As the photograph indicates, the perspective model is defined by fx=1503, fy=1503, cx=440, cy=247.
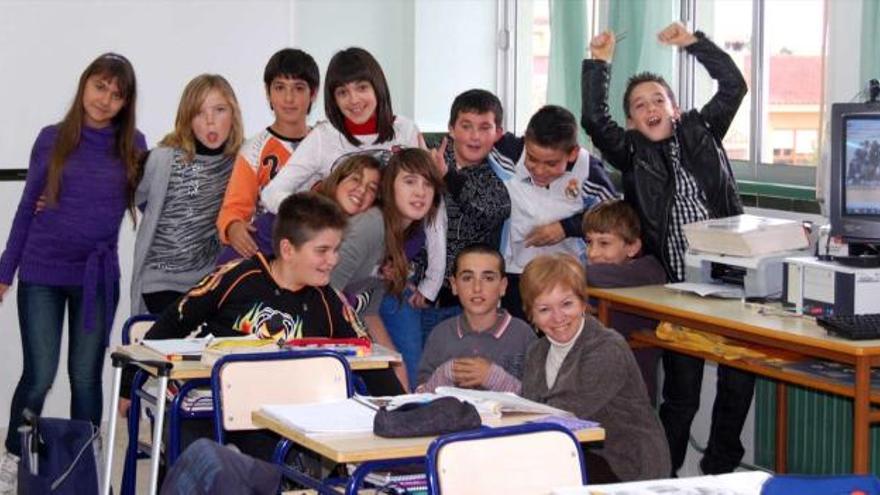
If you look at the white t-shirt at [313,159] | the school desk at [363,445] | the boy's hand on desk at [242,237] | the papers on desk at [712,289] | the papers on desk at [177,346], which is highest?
the white t-shirt at [313,159]

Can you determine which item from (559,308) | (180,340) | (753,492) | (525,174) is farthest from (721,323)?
(753,492)

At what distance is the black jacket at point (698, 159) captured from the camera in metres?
5.29

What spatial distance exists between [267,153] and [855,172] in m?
2.04

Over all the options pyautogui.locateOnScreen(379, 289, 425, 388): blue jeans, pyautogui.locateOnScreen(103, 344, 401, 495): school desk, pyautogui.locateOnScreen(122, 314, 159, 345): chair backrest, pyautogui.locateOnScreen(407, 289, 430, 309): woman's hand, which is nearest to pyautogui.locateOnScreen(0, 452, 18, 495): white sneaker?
pyautogui.locateOnScreen(122, 314, 159, 345): chair backrest

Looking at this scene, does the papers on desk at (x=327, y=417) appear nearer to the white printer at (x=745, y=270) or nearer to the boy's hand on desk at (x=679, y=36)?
the white printer at (x=745, y=270)

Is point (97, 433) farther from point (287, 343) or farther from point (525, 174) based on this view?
point (525, 174)

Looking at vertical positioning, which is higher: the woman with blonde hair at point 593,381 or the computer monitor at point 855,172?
the computer monitor at point 855,172

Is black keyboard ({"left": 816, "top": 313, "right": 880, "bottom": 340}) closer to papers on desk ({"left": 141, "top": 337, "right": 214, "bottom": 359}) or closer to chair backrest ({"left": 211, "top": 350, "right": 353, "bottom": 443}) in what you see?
chair backrest ({"left": 211, "top": 350, "right": 353, "bottom": 443})

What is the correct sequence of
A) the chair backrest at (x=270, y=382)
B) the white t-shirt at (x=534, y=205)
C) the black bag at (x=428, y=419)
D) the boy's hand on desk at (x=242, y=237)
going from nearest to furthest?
the black bag at (x=428, y=419) < the chair backrest at (x=270, y=382) < the boy's hand on desk at (x=242, y=237) < the white t-shirt at (x=534, y=205)

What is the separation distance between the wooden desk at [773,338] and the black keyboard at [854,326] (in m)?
0.03

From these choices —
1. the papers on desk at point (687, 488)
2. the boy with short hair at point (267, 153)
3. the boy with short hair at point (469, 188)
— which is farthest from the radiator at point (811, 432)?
the papers on desk at point (687, 488)

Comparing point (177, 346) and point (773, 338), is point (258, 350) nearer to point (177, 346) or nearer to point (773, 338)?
point (177, 346)

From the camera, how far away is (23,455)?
170 inches

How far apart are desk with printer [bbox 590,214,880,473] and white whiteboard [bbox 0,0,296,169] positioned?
2.31m
